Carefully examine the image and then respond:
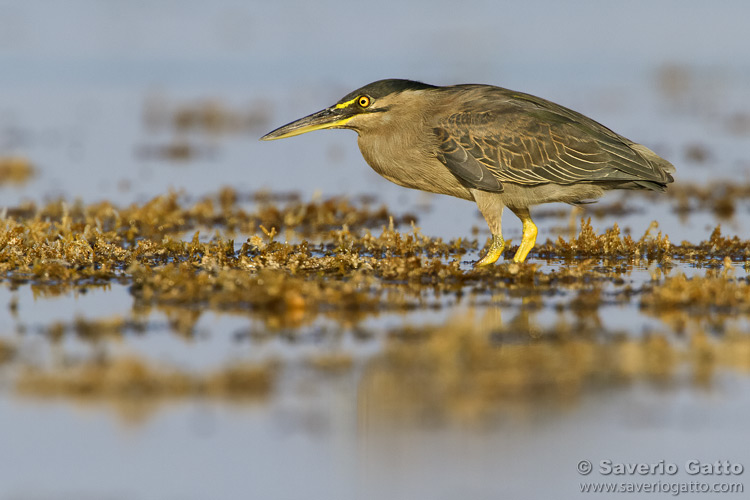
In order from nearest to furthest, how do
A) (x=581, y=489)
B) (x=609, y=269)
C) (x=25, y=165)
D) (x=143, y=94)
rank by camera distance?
1. (x=581, y=489)
2. (x=609, y=269)
3. (x=25, y=165)
4. (x=143, y=94)

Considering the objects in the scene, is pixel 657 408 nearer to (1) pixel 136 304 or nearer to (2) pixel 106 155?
(1) pixel 136 304

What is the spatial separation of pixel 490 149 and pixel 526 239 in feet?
3.33

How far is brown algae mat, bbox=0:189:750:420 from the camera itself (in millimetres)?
5551

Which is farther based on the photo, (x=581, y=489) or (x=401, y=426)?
(x=401, y=426)

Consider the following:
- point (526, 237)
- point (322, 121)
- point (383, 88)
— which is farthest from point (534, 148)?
point (322, 121)

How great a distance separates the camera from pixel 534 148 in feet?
30.6

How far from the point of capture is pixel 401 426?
5094mm

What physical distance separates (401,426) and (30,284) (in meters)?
4.33

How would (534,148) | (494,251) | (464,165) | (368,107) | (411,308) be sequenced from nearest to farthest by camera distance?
(411,308), (464,165), (534,148), (494,251), (368,107)

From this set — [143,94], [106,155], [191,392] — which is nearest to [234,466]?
[191,392]

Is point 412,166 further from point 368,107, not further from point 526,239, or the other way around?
point 526,239

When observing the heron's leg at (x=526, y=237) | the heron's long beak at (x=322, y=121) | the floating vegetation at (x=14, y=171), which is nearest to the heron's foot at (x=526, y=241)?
the heron's leg at (x=526, y=237)

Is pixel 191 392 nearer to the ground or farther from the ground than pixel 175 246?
nearer to the ground

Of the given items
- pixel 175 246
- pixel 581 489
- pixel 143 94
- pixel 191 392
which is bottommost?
pixel 581 489
